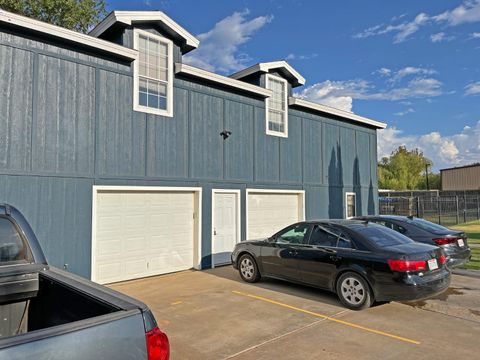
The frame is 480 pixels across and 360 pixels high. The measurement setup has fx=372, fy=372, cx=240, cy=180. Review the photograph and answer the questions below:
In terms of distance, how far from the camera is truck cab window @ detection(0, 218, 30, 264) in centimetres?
321

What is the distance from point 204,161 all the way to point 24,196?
15.1 feet

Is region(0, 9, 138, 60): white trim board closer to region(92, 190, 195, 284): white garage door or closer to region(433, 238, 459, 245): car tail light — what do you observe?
region(92, 190, 195, 284): white garage door

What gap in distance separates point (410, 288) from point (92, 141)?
697 cm

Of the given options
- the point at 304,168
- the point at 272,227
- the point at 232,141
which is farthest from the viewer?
the point at 304,168

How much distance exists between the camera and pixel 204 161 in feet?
34.4

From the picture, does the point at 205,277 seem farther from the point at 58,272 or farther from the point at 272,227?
the point at 58,272

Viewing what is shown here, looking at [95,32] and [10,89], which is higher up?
[95,32]

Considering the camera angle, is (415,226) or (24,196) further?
(415,226)

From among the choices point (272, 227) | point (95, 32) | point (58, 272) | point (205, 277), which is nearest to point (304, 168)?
point (272, 227)

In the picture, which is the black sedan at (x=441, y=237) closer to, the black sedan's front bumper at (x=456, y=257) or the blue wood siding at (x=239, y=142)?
the black sedan's front bumper at (x=456, y=257)

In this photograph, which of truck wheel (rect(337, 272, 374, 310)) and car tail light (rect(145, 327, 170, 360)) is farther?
truck wheel (rect(337, 272, 374, 310))

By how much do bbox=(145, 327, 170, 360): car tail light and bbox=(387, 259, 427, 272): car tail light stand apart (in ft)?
15.5

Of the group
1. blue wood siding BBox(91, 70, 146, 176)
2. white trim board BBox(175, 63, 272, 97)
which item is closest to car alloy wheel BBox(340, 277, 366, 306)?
blue wood siding BBox(91, 70, 146, 176)

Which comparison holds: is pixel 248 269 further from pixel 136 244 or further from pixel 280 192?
pixel 280 192
